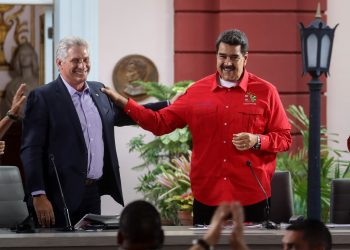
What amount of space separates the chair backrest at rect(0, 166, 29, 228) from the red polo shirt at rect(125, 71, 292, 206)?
125 centimetres

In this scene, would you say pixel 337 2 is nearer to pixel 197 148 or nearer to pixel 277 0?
pixel 277 0

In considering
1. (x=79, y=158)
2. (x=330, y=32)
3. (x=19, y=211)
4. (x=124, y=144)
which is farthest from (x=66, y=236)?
(x=124, y=144)

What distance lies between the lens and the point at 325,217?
9.82 m

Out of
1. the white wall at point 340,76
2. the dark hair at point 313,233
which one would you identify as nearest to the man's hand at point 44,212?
the dark hair at point 313,233

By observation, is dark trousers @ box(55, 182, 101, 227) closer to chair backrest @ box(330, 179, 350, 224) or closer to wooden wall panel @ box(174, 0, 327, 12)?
chair backrest @ box(330, 179, 350, 224)

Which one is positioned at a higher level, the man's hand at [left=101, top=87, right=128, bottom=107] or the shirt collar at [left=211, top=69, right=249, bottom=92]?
the shirt collar at [left=211, top=69, right=249, bottom=92]

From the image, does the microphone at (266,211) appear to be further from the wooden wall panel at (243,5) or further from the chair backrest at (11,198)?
the wooden wall panel at (243,5)

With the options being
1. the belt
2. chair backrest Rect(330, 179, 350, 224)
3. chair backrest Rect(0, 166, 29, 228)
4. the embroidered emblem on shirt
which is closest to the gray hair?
the belt

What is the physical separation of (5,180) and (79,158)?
1345mm

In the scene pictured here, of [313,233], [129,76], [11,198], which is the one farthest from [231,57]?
[129,76]

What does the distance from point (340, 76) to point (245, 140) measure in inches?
183

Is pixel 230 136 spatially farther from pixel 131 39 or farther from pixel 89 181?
pixel 131 39

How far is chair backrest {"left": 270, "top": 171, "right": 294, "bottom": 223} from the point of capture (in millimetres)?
7660

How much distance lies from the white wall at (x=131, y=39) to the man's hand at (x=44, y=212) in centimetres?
422
